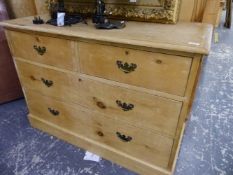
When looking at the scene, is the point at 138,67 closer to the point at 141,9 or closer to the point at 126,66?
the point at 126,66

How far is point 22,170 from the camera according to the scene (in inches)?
52.1

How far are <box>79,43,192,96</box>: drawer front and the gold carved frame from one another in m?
0.40

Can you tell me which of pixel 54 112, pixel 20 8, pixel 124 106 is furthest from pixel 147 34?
pixel 20 8

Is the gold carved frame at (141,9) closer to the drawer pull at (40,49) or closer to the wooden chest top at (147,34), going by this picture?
the wooden chest top at (147,34)

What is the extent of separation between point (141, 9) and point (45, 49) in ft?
2.14

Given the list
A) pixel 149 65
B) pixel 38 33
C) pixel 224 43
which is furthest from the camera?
pixel 224 43

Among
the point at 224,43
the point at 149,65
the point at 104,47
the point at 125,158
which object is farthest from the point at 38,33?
the point at 224,43

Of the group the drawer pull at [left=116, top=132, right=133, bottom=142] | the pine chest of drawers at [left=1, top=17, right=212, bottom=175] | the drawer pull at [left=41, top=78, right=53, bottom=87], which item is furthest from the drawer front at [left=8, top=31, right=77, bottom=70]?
the drawer pull at [left=116, top=132, right=133, bottom=142]

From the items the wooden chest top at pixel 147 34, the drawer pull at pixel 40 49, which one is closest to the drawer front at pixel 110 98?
the drawer pull at pixel 40 49

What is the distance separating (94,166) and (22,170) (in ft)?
1.62

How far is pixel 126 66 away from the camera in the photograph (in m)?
0.97

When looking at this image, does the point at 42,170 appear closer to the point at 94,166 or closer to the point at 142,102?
the point at 94,166

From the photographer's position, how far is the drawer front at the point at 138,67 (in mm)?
862

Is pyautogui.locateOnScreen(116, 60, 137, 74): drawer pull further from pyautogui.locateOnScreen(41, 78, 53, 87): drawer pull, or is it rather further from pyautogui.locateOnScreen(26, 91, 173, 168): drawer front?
pyautogui.locateOnScreen(41, 78, 53, 87): drawer pull
